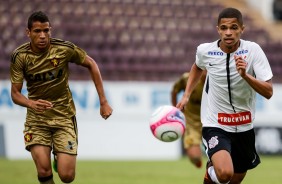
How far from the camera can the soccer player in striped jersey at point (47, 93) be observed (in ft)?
28.3

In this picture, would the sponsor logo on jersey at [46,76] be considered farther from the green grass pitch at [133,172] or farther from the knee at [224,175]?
the green grass pitch at [133,172]

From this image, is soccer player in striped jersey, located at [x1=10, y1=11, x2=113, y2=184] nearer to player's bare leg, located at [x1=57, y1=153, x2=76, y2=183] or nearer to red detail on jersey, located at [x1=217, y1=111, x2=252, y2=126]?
player's bare leg, located at [x1=57, y1=153, x2=76, y2=183]

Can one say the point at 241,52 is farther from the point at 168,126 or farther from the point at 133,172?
the point at 133,172

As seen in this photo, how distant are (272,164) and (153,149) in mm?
2883

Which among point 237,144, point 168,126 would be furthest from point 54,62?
point 237,144

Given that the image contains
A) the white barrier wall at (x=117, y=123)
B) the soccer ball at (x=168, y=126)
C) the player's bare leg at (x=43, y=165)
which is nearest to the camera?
the player's bare leg at (x=43, y=165)

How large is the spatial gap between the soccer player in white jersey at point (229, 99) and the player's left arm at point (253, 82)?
0.09ft

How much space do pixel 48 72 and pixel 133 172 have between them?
615 cm

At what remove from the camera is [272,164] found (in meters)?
16.8

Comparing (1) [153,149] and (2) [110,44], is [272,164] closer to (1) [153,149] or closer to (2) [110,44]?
(1) [153,149]

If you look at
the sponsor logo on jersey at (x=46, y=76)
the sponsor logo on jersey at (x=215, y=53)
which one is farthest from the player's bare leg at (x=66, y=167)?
the sponsor logo on jersey at (x=215, y=53)

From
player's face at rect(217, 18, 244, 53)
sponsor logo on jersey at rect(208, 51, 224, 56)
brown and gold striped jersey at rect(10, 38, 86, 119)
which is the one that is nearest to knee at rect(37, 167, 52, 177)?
brown and gold striped jersey at rect(10, 38, 86, 119)

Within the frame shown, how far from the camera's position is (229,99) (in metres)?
8.34

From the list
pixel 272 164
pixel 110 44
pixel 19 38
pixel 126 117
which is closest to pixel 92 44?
pixel 110 44
